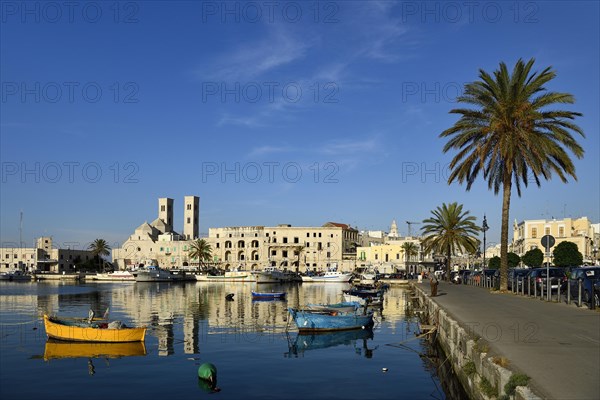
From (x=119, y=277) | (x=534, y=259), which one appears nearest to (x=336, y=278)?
(x=534, y=259)

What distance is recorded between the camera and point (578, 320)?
2059 cm

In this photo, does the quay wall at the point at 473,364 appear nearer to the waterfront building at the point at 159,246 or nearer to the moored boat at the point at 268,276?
the moored boat at the point at 268,276

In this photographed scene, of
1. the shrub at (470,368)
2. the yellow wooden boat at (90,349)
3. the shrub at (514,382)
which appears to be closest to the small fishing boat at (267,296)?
the yellow wooden boat at (90,349)

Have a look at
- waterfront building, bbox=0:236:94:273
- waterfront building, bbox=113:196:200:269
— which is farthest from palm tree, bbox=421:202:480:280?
waterfront building, bbox=0:236:94:273

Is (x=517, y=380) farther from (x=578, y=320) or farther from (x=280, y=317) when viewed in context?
(x=280, y=317)

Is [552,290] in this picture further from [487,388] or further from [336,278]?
[336,278]

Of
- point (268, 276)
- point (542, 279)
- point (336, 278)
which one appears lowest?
point (336, 278)

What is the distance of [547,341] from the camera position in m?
15.7

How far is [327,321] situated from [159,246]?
446 ft

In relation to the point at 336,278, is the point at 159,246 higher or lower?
higher

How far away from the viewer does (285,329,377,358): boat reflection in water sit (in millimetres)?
25516

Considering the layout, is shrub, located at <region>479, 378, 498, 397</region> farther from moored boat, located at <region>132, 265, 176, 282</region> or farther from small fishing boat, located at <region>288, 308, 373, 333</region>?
moored boat, located at <region>132, 265, 176, 282</region>

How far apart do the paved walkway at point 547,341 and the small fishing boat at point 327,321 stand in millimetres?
6533

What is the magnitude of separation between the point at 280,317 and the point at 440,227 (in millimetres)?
34412
